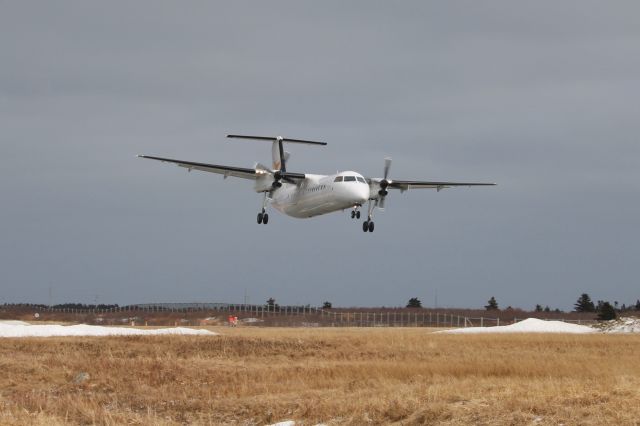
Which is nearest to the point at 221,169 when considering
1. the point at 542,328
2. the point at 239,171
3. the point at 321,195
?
the point at 239,171

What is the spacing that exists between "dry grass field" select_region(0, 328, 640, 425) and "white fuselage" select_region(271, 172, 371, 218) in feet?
43.9

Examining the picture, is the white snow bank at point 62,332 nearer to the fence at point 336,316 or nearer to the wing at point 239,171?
the wing at point 239,171

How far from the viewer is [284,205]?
68.2 m

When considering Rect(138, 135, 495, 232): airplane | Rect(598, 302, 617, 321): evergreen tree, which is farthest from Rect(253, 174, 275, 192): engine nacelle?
Rect(598, 302, 617, 321): evergreen tree

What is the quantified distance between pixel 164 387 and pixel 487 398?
12125 millimetres

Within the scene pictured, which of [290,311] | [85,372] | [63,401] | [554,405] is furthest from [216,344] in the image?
[290,311]

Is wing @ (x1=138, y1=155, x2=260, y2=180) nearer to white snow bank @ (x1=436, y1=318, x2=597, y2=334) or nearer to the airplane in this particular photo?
the airplane

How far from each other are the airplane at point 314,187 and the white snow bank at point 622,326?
14.1 meters

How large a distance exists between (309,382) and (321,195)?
34.3 meters

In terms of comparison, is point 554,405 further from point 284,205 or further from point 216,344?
point 284,205

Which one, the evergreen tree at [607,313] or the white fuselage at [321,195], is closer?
the white fuselage at [321,195]

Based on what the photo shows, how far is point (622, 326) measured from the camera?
221 feet

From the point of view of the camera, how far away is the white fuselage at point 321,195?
58469 millimetres

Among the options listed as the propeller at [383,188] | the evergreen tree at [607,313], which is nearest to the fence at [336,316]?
the evergreen tree at [607,313]
